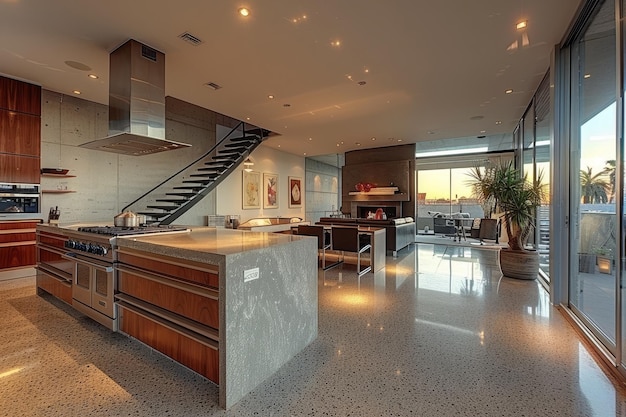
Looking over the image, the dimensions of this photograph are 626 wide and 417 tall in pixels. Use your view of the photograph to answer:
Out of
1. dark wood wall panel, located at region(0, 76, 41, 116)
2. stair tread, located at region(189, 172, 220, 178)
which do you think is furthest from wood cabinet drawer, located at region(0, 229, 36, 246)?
stair tread, located at region(189, 172, 220, 178)

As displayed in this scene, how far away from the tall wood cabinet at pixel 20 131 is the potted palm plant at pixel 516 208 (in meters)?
7.62

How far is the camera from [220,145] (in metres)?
8.78

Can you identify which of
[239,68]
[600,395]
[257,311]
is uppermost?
[239,68]

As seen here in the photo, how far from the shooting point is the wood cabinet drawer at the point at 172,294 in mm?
1869

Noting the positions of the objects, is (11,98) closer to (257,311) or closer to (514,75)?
(257,311)

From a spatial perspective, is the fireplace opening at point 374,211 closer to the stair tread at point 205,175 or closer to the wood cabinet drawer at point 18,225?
the stair tread at point 205,175

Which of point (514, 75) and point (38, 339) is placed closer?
point (38, 339)

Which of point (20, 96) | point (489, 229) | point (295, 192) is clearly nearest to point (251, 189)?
point (295, 192)

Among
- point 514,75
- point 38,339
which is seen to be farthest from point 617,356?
point 38,339

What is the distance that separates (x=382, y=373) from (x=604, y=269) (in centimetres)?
234

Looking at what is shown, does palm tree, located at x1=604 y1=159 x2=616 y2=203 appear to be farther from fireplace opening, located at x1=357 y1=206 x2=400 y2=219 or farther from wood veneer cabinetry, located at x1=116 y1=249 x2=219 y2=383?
fireplace opening, located at x1=357 y1=206 x2=400 y2=219

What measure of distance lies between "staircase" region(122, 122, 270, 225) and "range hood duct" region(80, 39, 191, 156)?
8.50ft

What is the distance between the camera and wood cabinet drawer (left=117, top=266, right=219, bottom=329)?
187 cm

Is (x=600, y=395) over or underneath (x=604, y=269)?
underneath
